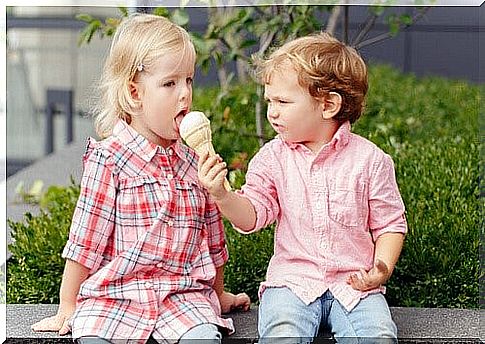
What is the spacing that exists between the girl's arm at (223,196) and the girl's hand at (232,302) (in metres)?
0.26

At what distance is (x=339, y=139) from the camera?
276cm

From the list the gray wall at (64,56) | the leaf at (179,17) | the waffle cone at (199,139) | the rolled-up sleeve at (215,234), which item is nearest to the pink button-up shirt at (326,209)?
the rolled-up sleeve at (215,234)

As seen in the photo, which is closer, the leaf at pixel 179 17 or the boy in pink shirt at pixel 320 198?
the boy in pink shirt at pixel 320 198

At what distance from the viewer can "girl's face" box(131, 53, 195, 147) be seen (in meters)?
2.71

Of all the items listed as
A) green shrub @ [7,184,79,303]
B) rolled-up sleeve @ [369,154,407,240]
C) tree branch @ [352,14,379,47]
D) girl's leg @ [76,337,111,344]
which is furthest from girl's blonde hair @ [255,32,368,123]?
tree branch @ [352,14,379,47]

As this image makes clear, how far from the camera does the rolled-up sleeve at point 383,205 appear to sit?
274 cm

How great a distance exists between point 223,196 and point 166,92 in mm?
305

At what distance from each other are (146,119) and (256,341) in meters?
0.61

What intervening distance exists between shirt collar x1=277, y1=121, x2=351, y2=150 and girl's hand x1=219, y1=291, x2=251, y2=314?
17.6 inches

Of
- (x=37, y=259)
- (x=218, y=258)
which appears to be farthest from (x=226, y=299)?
(x=37, y=259)

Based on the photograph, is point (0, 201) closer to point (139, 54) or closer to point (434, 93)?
point (139, 54)

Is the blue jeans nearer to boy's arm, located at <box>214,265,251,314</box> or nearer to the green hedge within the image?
boy's arm, located at <box>214,265,251,314</box>

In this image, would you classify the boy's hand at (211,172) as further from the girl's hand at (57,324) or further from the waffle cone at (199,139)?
the girl's hand at (57,324)

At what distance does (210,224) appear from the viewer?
111 inches
